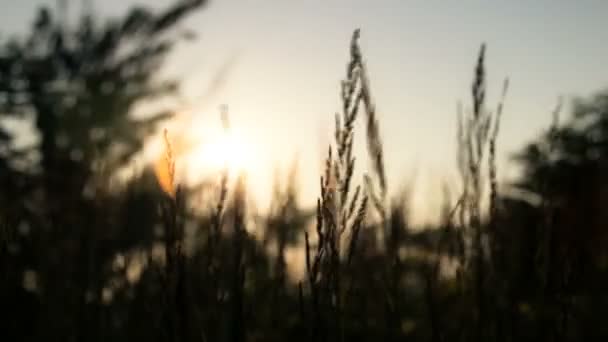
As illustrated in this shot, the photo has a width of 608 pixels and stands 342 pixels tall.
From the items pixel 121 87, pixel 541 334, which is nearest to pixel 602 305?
pixel 541 334

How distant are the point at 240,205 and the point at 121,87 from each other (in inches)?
247

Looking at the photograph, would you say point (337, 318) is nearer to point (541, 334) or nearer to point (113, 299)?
point (541, 334)

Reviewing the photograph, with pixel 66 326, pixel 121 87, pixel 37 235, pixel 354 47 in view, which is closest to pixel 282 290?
pixel 66 326

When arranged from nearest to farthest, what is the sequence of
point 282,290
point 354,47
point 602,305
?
point 354,47 → point 282,290 → point 602,305

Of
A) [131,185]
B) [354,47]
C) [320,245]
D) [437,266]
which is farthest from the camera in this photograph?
[131,185]

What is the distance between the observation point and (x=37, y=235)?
262cm

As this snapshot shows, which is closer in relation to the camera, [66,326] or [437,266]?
[437,266]

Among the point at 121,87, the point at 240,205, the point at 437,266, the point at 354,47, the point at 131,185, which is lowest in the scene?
the point at 437,266

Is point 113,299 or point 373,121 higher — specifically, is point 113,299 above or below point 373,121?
below

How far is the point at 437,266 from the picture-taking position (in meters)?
1.76

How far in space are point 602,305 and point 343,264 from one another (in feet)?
7.05

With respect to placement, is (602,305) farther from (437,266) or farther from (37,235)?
(37,235)

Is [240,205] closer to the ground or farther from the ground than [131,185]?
closer to the ground

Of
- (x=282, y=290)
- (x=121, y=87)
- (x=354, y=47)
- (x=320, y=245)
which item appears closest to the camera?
(x=320, y=245)
